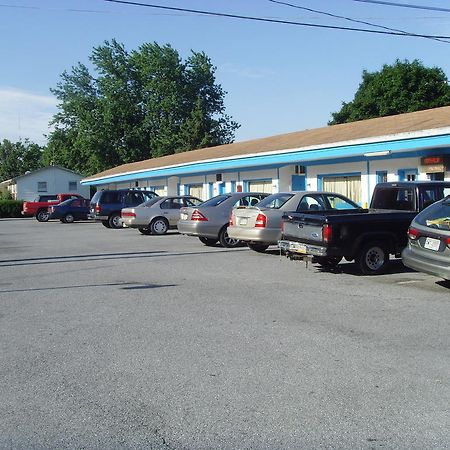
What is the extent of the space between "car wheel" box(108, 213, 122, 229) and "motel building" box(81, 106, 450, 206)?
496 cm

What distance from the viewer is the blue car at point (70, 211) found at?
34094 mm

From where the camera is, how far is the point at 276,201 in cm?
1370

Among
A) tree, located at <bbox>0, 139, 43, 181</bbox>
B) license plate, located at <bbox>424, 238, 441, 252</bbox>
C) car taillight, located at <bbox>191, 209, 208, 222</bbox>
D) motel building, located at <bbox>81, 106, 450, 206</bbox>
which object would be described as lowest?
license plate, located at <bbox>424, 238, 441, 252</bbox>

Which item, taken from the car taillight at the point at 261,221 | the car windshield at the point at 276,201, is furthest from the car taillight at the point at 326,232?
the car windshield at the point at 276,201

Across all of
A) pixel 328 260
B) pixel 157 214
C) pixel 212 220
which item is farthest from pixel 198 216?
pixel 157 214

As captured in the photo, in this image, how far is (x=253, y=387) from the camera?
193 inches

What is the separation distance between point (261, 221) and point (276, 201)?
83 centimetres

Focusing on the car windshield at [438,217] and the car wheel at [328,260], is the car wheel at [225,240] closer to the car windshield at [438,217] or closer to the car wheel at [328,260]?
the car wheel at [328,260]

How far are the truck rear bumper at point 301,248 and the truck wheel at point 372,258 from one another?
854 mm

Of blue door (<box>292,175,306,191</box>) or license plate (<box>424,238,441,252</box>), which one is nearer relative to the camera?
license plate (<box>424,238,441,252</box>)

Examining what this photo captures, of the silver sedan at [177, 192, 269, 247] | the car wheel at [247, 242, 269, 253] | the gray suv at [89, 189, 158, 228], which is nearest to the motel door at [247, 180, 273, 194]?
the gray suv at [89, 189, 158, 228]

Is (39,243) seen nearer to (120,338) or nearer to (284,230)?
(284,230)

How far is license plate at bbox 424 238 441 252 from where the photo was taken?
8555mm

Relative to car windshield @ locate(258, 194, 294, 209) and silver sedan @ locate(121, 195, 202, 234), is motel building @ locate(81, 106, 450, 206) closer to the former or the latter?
silver sedan @ locate(121, 195, 202, 234)
